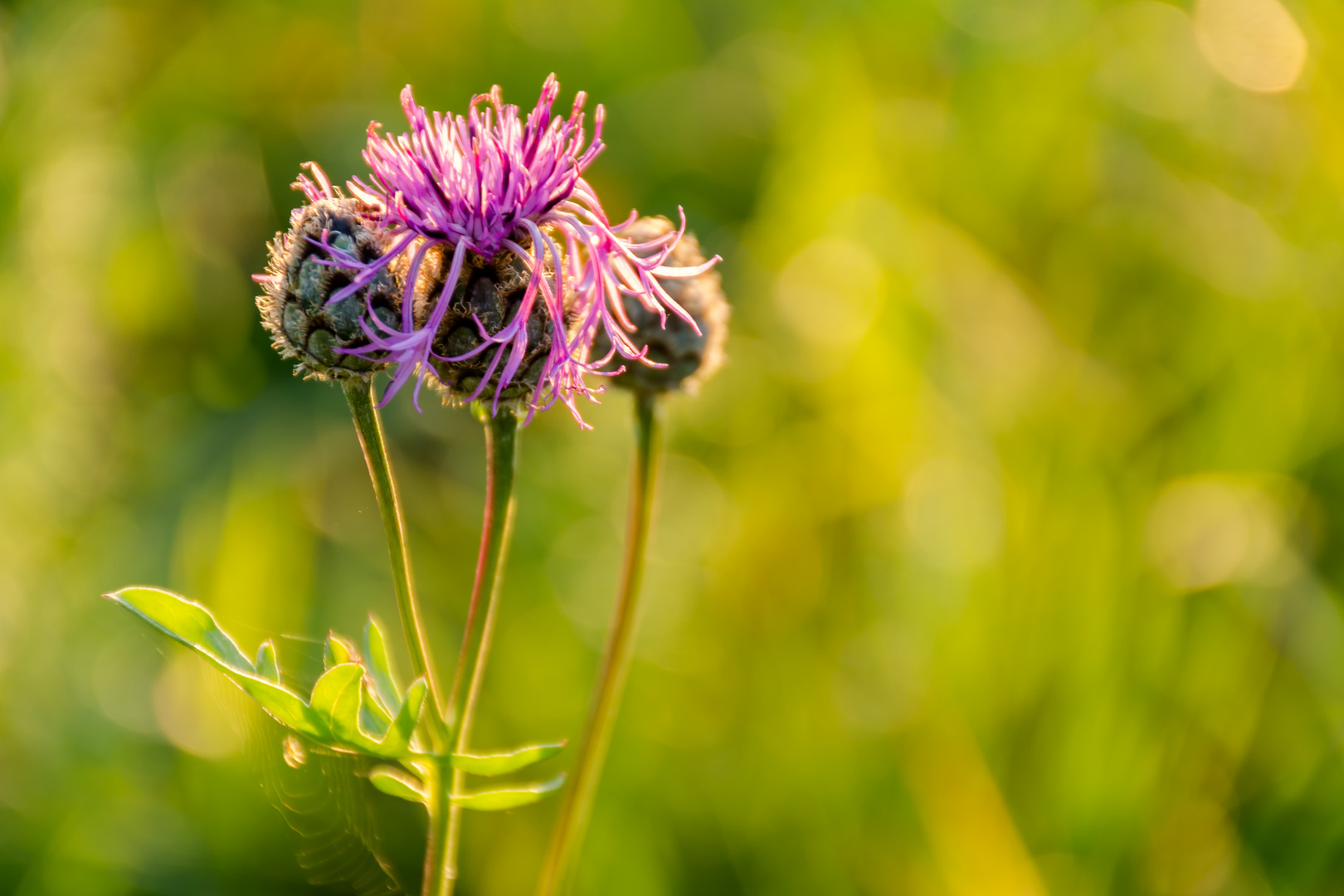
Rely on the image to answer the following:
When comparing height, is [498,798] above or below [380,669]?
below

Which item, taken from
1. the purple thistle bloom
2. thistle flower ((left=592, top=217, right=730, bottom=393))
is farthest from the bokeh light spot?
the purple thistle bloom

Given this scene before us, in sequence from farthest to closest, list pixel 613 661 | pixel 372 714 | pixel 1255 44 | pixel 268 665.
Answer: pixel 1255 44 < pixel 613 661 < pixel 372 714 < pixel 268 665

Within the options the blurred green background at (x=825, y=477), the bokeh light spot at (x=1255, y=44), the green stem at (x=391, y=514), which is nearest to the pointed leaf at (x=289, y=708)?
Result: the green stem at (x=391, y=514)

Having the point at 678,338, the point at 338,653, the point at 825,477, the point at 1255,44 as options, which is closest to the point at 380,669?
the point at 338,653

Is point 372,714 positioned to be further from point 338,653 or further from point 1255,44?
point 1255,44

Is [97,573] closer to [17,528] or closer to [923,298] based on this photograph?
[17,528]

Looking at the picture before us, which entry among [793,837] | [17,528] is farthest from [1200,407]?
[17,528]
